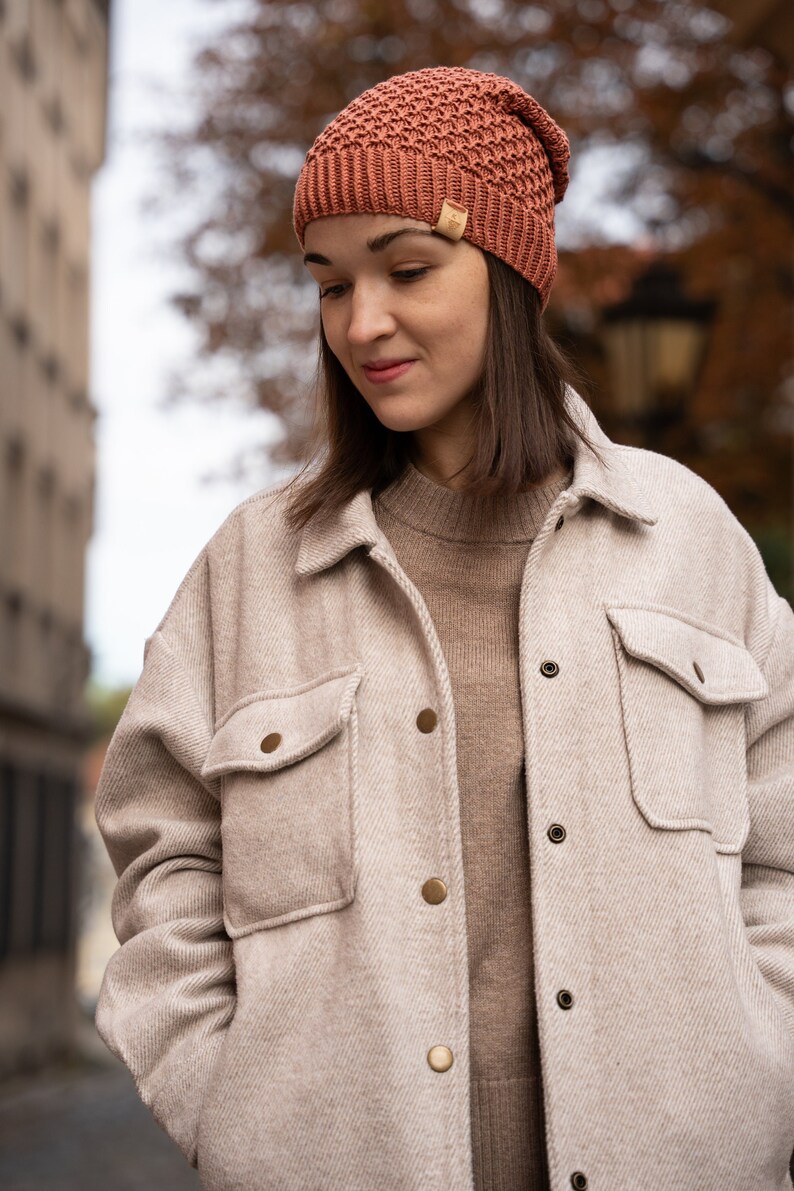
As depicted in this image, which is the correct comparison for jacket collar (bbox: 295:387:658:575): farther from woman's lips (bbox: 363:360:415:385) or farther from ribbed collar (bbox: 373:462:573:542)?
woman's lips (bbox: 363:360:415:385)

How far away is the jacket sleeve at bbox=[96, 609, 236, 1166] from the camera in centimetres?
256

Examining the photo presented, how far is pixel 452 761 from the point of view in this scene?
2.51m

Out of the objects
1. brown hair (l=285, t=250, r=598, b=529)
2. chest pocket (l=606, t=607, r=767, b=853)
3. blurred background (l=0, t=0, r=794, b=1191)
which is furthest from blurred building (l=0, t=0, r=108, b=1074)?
chest pocket (l=606, t=607, r=767, b=853)

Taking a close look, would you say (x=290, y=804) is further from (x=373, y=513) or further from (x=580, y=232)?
(x=580, y=232)

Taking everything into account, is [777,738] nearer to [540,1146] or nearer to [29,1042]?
[540,1146]

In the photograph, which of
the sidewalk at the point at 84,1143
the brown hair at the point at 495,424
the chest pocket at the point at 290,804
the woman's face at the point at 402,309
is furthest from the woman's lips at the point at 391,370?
the sidewalk at the point at 84,1143

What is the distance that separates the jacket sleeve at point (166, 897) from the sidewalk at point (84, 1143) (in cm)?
720

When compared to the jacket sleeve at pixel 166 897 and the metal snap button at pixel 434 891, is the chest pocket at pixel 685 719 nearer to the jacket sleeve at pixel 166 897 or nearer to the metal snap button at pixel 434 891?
the metal snap button at pixel 434 891

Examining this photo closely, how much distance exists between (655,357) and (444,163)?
571 centimetres

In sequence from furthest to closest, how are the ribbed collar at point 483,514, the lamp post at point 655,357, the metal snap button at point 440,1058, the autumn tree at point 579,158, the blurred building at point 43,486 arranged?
1. the blurred building at point 43,486
2. the autumn tree at point 579,158
3. the lamp post at point 655,357
4. the ribbed collar at point 483,514
5. the metal snap button at point 440,1058

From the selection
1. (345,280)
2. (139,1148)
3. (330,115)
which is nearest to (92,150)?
(330,115)

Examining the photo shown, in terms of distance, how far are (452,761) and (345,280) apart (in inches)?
29.8

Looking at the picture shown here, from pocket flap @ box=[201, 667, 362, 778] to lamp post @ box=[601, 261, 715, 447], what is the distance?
18.8 feet

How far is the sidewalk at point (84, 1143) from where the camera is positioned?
998 centimetres
